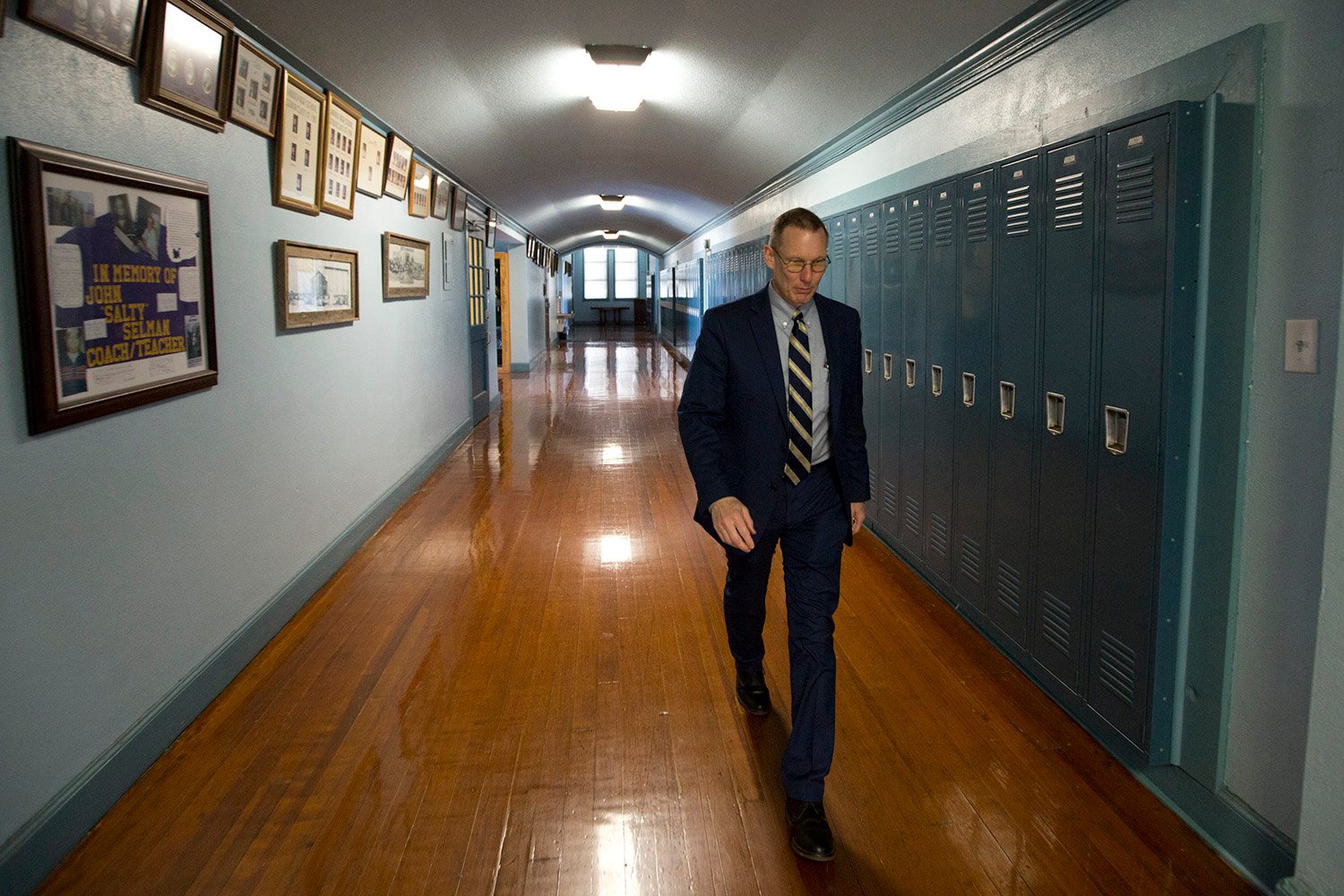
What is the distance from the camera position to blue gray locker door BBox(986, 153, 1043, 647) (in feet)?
12.0

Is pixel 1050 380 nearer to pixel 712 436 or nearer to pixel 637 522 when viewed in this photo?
pixel 712 436

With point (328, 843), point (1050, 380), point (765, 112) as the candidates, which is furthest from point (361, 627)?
point (765, 112)

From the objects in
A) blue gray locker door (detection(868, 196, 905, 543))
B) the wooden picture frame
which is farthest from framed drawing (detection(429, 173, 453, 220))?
blue gray locker door (detection(868, 196, 905, 543))

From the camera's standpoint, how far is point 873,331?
19.4ft

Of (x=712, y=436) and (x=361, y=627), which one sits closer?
(x=712, y=436)

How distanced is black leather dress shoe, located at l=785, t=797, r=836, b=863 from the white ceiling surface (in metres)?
3.09

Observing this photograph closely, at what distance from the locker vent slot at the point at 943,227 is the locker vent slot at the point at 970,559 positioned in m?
1.37

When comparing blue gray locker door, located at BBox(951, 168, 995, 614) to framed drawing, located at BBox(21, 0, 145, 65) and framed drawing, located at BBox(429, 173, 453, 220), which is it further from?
framed drawing, located at BBox(429, 173, 453, 220)

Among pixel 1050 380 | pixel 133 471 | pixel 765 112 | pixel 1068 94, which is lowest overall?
pixel 133 471

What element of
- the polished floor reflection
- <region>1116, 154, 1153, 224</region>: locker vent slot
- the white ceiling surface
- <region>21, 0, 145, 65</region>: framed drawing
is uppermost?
the white ceiling surface

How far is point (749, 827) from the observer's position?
275 centimetres

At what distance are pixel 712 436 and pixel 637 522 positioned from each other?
12.5 ft

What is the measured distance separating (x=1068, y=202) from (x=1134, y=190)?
Answer: 45cm

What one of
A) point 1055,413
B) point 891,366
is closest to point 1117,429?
point 1055,413
